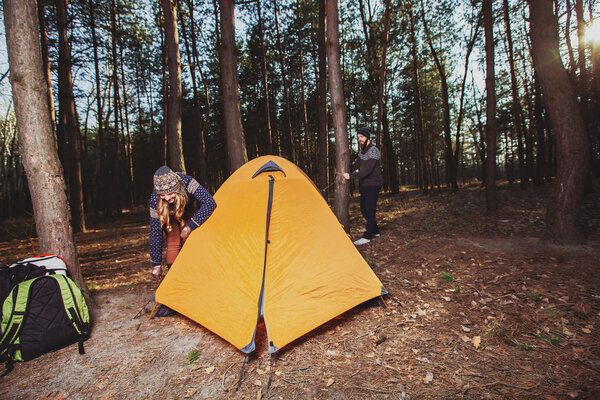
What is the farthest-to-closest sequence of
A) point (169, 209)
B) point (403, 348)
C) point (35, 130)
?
point (169, 209) → point (35, 130) → point (403, 348)

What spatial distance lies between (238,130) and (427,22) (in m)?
12.9

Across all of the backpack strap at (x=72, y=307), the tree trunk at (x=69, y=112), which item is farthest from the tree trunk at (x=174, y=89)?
the tree trunk at (x=69, y=112)

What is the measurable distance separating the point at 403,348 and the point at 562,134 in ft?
16.9

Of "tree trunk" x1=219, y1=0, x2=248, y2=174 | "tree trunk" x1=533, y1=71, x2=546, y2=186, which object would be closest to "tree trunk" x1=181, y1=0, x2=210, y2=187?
"tree trunk" x1=219, y1=0, x2=248, y2=174

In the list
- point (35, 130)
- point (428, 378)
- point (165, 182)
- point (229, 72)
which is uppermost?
point (229, 72)

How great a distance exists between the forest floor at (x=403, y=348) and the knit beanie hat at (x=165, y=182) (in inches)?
68.4

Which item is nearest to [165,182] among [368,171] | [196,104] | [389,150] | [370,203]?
[368,171]

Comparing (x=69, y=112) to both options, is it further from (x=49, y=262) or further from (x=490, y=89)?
(x=490, y=89)

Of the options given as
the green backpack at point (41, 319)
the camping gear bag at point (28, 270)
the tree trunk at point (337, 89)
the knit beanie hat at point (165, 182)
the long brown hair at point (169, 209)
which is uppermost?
the tree trunk at point (337, 89)

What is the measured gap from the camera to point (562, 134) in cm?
489

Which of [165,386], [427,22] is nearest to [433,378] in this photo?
[165,386]

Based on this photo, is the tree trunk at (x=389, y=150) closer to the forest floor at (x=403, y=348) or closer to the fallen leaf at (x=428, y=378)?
the forest floor at (x=403, y=348)

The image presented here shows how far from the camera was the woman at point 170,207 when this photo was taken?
3.23m

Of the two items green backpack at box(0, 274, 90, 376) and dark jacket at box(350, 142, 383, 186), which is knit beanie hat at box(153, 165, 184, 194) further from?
dark jacket at box(350, 142, 383, 186)
